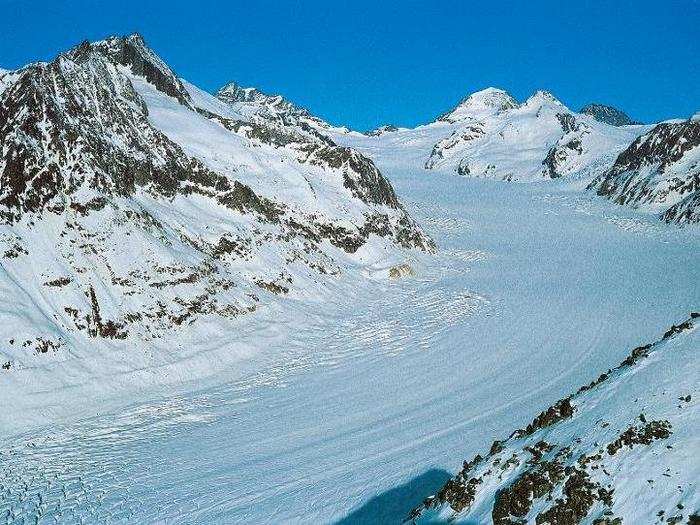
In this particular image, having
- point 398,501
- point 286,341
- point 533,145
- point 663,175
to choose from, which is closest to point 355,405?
point 398,501

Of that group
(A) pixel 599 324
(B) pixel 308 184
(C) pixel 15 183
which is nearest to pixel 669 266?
(A) pixel 599 324

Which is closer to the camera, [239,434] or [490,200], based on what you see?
[239,434]

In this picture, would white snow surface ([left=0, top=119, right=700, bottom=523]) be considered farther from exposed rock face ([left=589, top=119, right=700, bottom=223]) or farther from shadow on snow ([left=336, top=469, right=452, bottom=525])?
exposed rock face ([left=589, top=119, right=700, bottom=223])

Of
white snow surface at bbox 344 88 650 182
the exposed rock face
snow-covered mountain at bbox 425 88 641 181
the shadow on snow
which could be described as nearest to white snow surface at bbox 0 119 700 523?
the shadow on snow

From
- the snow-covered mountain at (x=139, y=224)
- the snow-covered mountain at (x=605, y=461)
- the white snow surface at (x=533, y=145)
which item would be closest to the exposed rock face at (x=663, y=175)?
the white snow surface at (x=533, y=145)

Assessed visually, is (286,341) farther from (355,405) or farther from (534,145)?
(534,145)

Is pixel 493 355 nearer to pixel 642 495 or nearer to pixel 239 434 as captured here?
pixel 239 434
